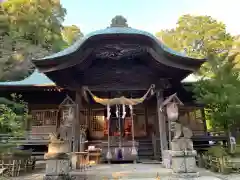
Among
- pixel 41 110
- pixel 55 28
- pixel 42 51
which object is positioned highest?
pixel 55 28

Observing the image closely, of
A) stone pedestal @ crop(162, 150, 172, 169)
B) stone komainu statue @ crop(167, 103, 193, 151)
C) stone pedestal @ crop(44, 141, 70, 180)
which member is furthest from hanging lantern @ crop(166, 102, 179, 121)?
stone pedestal @ crop(44, 141, 70, 180)

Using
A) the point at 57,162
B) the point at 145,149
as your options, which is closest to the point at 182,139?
the point at 57,162

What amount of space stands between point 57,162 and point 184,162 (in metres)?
3.88

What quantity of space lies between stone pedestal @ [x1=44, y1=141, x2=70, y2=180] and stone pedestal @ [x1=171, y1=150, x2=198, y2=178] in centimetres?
338

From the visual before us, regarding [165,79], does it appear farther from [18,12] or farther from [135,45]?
[18,12]

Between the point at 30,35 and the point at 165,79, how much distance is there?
21.2 meters

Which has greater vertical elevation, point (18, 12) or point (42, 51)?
point (18, 12)

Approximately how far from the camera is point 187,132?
21.4ft

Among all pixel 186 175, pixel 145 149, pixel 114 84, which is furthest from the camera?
pixel 145 149

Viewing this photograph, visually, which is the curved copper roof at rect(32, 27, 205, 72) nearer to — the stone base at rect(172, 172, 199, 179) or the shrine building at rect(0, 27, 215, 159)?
the shrine building at rect(0, 27, 215, 159)

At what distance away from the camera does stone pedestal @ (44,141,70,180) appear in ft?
19.8

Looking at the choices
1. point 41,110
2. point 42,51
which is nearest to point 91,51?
point 41,110

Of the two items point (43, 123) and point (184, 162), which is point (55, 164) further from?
point (43, 123)

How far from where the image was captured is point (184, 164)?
6332mm
